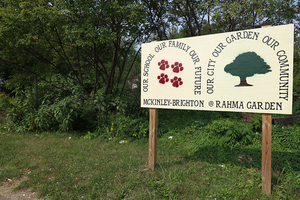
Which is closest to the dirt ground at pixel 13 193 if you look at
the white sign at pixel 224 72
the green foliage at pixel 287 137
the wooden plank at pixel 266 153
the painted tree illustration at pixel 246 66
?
the white sign at pixel 224 72

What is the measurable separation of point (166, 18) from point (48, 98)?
213 inches

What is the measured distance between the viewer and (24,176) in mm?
3371

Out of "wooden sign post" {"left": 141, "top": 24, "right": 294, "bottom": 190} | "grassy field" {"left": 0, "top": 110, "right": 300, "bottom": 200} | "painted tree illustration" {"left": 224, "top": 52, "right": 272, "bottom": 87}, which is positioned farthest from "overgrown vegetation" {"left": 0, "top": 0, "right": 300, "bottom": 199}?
"painted tree illustration" {"left": 224, "top": 52, "right": 272, "bottom": 87}

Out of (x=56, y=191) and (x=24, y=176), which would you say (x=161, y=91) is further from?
(x=24, y=176)

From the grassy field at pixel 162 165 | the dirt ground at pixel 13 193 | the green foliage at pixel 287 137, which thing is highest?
the green foliage at pixel 287 137

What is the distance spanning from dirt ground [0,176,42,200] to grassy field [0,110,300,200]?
95mm

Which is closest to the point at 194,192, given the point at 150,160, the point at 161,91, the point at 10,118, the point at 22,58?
the point at 150,160

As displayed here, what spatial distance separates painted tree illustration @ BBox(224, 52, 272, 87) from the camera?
273 cm

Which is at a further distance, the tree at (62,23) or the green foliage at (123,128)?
the tree at (62,23)

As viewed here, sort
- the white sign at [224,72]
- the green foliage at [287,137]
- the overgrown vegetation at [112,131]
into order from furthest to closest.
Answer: the green foliage at [287,137] → the overgrown vegetation at [112,131] → the white sign at [224,72]

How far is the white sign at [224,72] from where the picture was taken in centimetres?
261

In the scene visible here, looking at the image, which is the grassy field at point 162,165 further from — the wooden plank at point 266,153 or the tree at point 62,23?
the tree at point 62,23

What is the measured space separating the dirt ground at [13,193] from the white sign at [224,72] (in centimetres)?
217

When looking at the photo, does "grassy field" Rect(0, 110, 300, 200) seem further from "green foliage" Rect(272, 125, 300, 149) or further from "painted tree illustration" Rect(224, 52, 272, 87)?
"painted tree illustration" Rect(224, 52, 272, 87)
